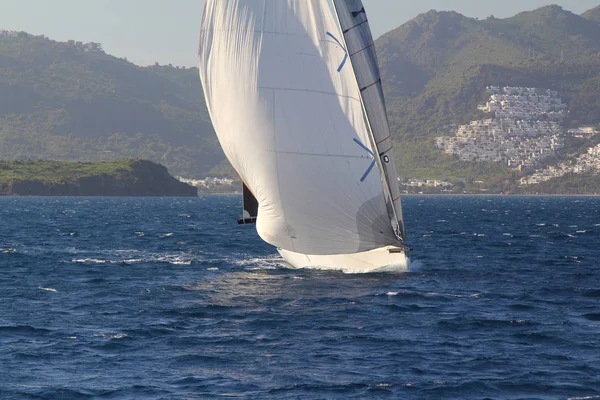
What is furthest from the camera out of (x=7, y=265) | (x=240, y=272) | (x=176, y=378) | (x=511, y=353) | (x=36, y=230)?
(x=36, y=230)

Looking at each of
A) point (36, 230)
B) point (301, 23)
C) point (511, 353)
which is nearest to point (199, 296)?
point (301, 23)

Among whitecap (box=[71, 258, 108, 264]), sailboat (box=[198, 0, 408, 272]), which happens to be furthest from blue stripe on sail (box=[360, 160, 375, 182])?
whitecap (box=[71, 258, 108, 264])

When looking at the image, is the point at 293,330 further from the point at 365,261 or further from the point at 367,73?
the point at 367,73

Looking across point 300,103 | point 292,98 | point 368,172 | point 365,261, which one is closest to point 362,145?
point 368,172

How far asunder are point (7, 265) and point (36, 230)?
38285mm

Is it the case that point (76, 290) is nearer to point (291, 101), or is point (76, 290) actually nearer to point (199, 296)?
point (199, 296)

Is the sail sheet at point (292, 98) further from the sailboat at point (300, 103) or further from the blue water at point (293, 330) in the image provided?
the blue water at point (293, 330)

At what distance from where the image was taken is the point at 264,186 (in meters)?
37.5

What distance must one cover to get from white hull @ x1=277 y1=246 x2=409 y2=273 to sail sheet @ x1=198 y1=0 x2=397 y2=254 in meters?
4.37

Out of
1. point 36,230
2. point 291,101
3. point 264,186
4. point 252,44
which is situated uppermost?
point 252,44

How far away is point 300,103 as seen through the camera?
3650 centimetres

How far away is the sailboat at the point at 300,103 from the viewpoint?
36.5 m

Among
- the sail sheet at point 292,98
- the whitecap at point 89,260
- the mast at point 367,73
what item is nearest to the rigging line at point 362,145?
the sail sheet at point 292,98

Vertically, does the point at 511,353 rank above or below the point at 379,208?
below
